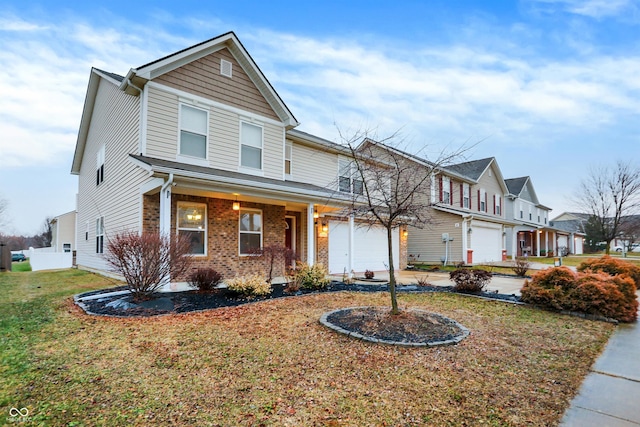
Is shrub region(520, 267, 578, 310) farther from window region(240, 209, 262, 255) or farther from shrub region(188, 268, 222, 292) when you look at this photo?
window region(240, 209, 262, 255)

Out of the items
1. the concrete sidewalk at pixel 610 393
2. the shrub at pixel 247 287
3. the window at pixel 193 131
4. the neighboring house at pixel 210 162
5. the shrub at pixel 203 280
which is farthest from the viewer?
the window at pixel 193 131

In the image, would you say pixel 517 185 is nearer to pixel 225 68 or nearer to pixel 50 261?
pixel 225 68

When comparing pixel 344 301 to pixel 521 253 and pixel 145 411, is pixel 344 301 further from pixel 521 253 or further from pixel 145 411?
pixel 521 253

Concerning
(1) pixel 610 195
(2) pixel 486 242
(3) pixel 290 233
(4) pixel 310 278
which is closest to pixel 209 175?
(4) pixel 310 278

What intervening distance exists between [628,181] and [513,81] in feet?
50.3

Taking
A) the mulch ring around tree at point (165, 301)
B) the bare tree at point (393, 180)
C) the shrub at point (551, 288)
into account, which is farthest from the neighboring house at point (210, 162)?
the shrub at point (551, 288)

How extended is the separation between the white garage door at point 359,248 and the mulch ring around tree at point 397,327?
7509mm

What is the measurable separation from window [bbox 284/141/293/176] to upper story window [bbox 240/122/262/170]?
4.74 ft

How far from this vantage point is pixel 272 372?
3.78 meters

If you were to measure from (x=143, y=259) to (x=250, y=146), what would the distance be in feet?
19.3

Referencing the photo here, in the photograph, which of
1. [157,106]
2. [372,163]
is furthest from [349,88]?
[372,163]

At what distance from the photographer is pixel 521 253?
1166 inches

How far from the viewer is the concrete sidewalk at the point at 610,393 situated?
2.92m

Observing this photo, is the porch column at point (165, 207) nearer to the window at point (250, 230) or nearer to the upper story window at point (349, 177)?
the window at point (250, 230)
